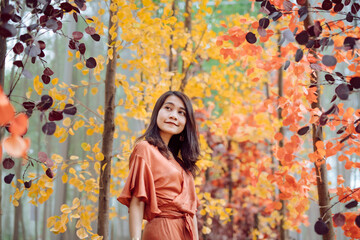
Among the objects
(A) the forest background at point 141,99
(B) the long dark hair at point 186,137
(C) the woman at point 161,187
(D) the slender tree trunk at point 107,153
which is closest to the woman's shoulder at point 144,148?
(C) the woman at point 161,187

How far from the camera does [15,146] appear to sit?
82 cm

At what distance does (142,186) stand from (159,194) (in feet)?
0.36

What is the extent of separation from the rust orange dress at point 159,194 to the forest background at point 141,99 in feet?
0.95

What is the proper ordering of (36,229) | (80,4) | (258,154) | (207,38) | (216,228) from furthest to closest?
(258,154) < (216,228) < (207,38) < (36,229) < (80,4)

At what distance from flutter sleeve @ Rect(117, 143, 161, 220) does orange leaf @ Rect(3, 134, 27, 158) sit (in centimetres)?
78

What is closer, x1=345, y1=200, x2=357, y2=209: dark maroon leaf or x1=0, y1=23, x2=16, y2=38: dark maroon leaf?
x1=0, y1=23, x2=16, y2=38: dark maroon leaf

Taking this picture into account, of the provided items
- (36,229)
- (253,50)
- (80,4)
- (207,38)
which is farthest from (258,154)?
(80,4)

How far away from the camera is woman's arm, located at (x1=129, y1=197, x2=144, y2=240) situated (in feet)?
4.98

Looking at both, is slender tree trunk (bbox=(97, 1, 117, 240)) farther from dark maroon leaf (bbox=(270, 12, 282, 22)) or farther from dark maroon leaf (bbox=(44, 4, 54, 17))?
dark maroon leaf (bbox=(270, 12, 282, 22))

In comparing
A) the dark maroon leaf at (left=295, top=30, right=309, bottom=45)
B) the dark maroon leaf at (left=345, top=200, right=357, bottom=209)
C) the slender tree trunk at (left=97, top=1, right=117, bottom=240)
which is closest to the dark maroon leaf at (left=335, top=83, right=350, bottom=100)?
the dark maroon leaf at (left=295, top=30, right=309, bottom=45)

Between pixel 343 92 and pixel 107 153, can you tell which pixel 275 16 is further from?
pixel 107 153

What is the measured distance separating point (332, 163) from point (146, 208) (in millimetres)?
1480

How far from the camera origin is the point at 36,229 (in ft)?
9.05

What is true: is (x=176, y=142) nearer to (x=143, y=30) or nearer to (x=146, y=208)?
(x=146, y=208)
